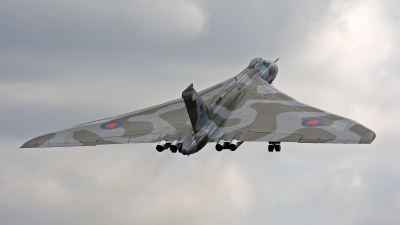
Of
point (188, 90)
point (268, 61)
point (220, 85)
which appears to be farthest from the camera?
point (268, 61)

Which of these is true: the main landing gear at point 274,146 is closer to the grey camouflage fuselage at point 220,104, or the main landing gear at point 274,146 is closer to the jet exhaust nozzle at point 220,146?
the grey camouflage fuselage at point 220,104

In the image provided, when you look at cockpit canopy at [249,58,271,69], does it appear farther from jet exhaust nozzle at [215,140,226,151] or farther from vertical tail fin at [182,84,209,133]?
jet exhaust nozzle at [215,140,226,151]

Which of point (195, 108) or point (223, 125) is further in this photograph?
point (223, 125)

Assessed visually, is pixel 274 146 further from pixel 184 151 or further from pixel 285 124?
pixel 184 151

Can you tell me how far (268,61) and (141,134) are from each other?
19.5 metres

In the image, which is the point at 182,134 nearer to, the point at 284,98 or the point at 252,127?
the point at 252,127

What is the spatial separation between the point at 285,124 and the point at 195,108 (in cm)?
736

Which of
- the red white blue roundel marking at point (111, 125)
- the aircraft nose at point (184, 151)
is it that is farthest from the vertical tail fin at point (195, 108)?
the red white blue roundel marking at point (111, 125)

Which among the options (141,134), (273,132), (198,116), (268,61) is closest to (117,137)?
(141,134)

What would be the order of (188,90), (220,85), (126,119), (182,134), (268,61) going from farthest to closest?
(268,61)
(220,85)
(126,119)
(182,134)
(188,90)

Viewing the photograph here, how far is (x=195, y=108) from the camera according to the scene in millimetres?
53500

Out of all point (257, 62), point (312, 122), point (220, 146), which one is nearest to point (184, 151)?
point (220, 146)

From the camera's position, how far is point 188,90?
5241 cm

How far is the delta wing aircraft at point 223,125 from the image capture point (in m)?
53.8
